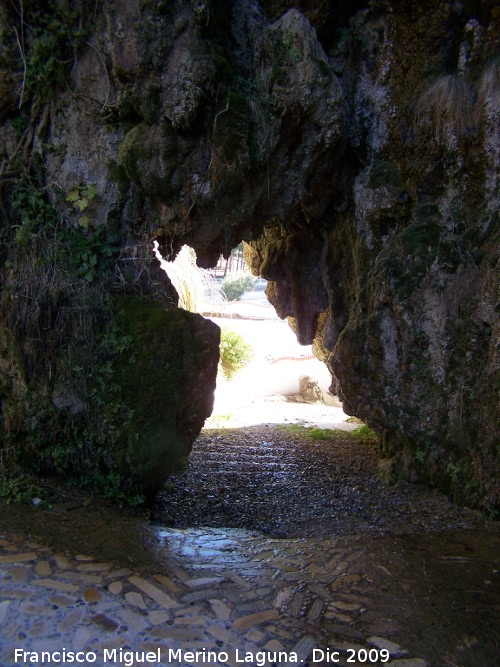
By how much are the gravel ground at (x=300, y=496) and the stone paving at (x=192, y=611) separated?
37.2 inches

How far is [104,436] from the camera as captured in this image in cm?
528

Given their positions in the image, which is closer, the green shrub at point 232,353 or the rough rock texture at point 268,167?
the rough rock texture at point 268,167

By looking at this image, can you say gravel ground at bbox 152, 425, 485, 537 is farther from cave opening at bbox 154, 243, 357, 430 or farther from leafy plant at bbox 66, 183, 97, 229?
leafy plant at bbox 66, 183, 97, 229

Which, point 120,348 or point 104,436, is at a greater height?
point 120,348

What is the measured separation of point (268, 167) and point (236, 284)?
2542cm

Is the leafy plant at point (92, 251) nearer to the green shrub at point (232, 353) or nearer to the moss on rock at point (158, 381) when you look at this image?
the moss on rock at point (158, 381)

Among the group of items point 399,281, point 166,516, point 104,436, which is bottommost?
point 166,516

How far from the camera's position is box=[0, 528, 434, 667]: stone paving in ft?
10.6

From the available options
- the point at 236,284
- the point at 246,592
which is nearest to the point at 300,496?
the point at 246,592

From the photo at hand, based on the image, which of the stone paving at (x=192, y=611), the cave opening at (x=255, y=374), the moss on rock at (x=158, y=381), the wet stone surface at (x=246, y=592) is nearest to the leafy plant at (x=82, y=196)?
the moss on rock at (x=158, y=381)

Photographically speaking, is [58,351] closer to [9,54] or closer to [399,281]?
[9,54]

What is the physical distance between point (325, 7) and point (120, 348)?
433 centimetres

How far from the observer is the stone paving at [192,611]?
A: 3.23 m

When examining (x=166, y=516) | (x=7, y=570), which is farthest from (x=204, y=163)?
(x=7, y=570)
